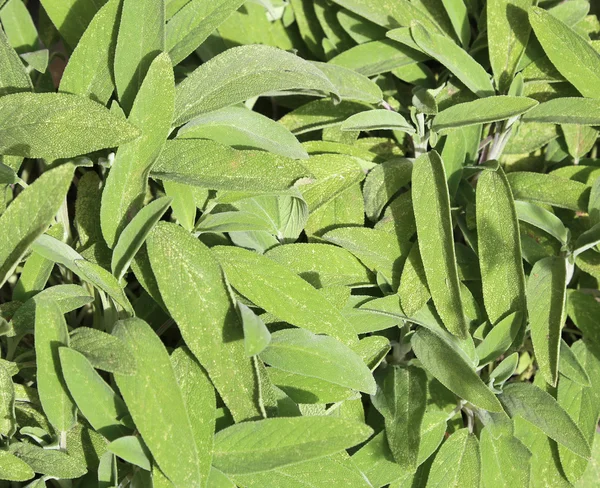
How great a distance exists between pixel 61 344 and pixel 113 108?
283 mm

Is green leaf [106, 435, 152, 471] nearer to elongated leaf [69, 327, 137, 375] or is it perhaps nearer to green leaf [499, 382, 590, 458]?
elongated leaf [69, 327, 137, 375]

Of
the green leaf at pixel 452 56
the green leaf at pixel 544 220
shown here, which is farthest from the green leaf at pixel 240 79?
the green leaf at pixel 544 220

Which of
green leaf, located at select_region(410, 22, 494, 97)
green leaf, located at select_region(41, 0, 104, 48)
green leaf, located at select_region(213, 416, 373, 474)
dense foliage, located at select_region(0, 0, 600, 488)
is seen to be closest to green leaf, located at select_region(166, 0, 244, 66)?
dense foliage, located at select_region(0, 0, 600, 488)

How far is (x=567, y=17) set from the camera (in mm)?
1005

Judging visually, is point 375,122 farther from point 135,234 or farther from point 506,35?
point 135,234

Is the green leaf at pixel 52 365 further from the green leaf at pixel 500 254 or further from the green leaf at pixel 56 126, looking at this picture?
the green leaf at pixel 500 254

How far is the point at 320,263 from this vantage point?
84cm

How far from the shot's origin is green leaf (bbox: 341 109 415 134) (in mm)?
869

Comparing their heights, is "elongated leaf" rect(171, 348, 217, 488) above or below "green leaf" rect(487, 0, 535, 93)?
below

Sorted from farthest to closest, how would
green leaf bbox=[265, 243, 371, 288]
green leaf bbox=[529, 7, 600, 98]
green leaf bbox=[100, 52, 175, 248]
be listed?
1. green leaf bbox=[529, 7, 600, 98]
2. green leaf bbox=[265, 243, 371, 288]
3. green leaf bbox=[100, 52, 175, 248]

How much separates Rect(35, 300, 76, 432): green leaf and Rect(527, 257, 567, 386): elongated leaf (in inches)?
21.2

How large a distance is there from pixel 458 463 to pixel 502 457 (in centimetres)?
5

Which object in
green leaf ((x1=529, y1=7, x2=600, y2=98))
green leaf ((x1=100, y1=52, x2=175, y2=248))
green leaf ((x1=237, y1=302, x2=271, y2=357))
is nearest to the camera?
green leaf ((x1=237, y1=302, x2=271, y2=357))

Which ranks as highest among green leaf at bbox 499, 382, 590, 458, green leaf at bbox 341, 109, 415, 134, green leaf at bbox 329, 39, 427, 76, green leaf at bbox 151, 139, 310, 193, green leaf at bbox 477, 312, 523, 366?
green leaf at bbox 329, 39, 427, 76
